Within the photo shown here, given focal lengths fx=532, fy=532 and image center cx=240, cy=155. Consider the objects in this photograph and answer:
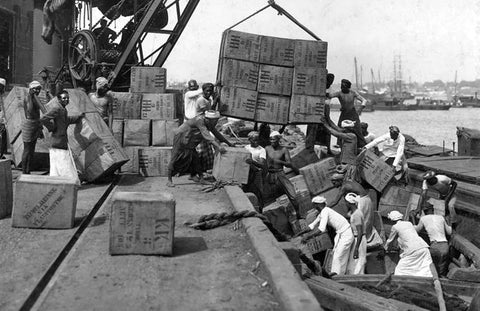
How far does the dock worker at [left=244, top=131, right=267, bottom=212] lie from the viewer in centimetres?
979

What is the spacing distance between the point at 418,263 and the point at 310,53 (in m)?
4.96

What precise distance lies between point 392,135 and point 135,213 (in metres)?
7.20

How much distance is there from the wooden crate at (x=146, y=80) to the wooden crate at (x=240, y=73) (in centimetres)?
167

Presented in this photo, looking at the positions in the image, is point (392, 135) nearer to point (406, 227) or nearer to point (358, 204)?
point (358, 204)

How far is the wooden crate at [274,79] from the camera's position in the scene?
10.7 m

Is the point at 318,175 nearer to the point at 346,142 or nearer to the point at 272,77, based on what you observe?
the point at 346,142

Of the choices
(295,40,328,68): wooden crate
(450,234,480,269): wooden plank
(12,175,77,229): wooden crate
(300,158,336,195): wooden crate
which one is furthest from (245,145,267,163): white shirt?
(12,175,77,229): wooden crate

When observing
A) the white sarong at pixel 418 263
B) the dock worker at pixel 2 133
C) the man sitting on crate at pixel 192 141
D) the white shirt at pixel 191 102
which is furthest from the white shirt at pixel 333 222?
the dock worker at pixel 2 133

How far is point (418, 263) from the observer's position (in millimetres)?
7535

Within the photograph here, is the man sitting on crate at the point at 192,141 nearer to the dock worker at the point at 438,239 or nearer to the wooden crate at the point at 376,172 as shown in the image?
the wooden crate at the point at 376,172

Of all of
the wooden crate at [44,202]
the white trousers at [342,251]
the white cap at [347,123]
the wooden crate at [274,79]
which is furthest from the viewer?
the white cap at [347,123]

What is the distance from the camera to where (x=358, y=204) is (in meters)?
9.18

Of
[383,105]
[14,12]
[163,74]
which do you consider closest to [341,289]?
[163,74]

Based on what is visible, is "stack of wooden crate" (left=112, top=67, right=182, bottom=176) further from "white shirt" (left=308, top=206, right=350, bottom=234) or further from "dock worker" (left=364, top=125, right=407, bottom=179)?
"dock worker" (left=364, top=125, right=407, bottom=179)
